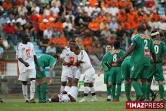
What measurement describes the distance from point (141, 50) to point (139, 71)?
0.68 meters

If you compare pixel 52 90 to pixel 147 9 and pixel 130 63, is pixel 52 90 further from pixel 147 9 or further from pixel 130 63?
pixel 130 63

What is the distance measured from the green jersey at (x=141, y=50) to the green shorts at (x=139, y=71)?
128 mm

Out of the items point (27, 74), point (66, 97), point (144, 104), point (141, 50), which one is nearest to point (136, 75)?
point (141, 50)

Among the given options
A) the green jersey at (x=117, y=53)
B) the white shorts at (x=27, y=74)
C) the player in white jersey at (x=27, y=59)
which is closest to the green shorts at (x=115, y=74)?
the green jersey at (x=117, y=53)

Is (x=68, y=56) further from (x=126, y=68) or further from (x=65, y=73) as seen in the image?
(x=126, y=68)

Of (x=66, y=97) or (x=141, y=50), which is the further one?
(x=66, y=97)

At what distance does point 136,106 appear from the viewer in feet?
70.0

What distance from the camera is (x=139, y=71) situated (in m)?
23.9

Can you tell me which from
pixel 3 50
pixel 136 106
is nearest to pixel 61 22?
pixel 3 50

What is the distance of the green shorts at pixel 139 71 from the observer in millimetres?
23953

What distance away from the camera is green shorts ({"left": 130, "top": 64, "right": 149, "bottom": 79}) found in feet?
78.6

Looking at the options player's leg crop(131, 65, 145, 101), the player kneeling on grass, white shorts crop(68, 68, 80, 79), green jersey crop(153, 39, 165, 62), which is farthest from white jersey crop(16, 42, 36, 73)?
player's leg crop(131, 65, 145, 101)

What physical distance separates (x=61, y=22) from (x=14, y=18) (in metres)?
2.67

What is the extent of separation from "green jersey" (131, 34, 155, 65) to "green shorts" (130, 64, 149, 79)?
0.13m
